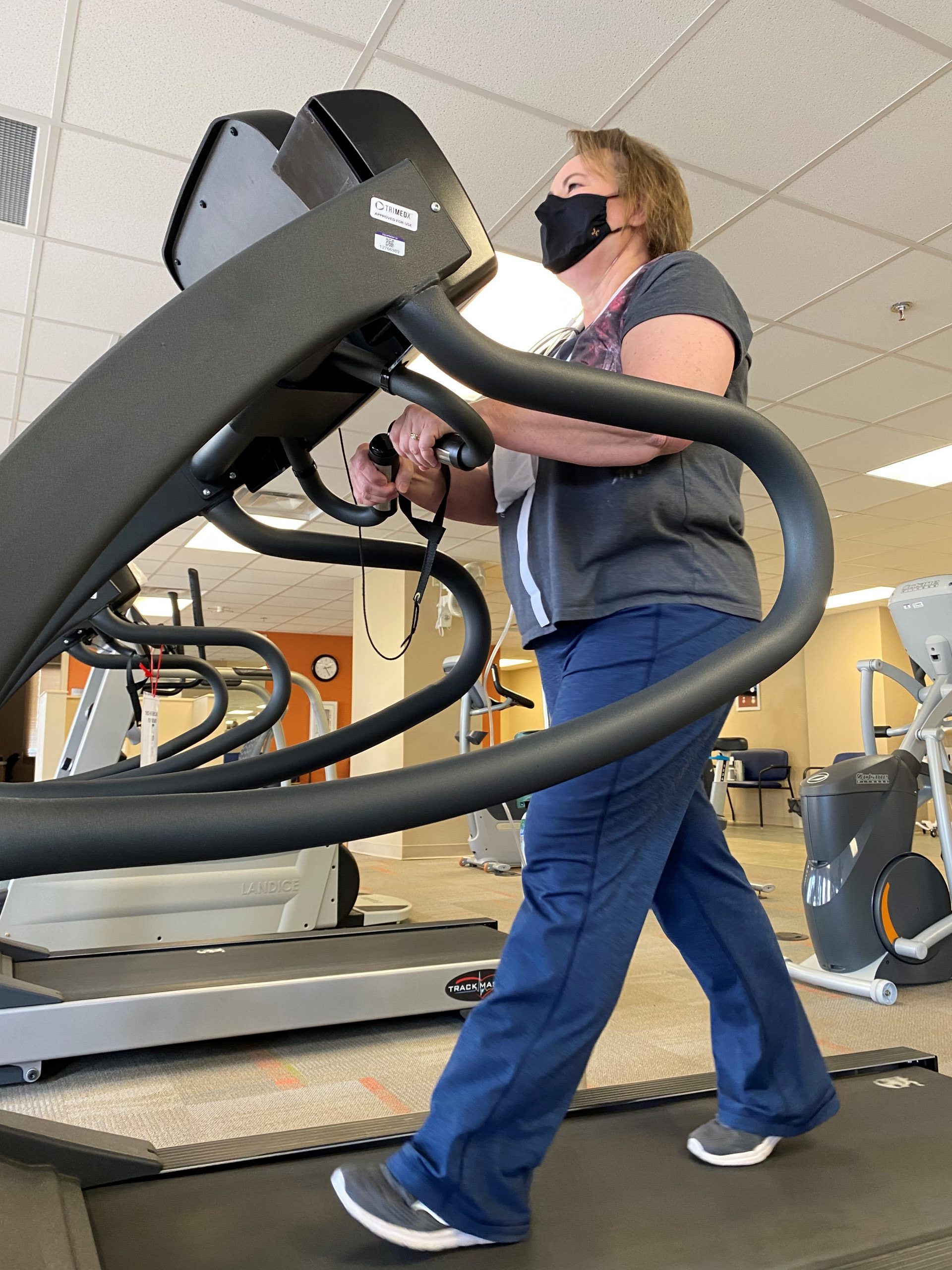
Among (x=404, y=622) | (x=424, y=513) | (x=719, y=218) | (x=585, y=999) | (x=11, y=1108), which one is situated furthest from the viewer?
(x=404, y=622)

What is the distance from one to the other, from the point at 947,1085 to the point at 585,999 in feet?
3.27

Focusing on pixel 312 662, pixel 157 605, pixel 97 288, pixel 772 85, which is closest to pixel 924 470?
pixel 772 85

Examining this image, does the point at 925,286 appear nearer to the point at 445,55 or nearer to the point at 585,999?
the point at 445,55

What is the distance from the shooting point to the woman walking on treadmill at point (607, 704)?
933 millimetres

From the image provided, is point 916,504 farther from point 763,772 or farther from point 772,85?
point 772,85

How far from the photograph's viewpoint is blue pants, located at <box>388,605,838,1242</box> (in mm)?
923

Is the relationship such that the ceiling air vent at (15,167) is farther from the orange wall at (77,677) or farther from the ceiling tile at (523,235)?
the orange wall at (77,677)

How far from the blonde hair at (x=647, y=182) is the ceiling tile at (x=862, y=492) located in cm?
520

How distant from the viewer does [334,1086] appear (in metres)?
1.92

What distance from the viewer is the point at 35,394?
4707mm

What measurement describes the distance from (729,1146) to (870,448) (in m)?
5.09

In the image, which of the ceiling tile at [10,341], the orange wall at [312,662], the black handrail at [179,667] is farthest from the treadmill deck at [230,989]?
the orange wall at [312,662]

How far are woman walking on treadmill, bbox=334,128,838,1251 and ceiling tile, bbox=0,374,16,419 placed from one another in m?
4.09

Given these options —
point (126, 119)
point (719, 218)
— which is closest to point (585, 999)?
point (126, 119)
